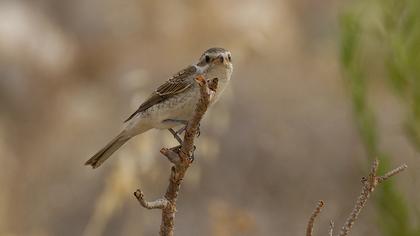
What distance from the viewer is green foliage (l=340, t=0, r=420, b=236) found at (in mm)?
5473

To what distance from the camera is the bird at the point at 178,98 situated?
13.5 feet

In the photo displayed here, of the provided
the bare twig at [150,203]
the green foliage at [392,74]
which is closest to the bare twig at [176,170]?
the bare twig at [150,203]

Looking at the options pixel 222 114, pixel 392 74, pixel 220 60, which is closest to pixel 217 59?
pixel 220 60

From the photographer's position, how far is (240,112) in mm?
10109

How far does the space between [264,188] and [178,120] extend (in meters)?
4.81

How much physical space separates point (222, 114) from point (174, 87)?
101 inches

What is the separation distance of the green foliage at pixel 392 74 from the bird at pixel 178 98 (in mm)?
1451

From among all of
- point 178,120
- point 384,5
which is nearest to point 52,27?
point 384,5

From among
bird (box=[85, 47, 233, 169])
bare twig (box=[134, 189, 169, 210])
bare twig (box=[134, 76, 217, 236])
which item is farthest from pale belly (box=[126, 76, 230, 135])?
bare twig (box=[134, 189, 169, 210])

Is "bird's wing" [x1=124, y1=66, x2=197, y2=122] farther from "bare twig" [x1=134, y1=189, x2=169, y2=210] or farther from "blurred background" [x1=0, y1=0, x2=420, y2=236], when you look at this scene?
"bare twig" [x1=134, y1=189, x2=169, y2=210]

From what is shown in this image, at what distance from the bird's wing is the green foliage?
4.67 feet

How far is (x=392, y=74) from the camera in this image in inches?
221

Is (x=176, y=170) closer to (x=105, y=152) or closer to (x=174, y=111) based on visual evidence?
(x=174, y=111)

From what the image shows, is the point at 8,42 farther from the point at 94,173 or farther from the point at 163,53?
the point at 94,173
